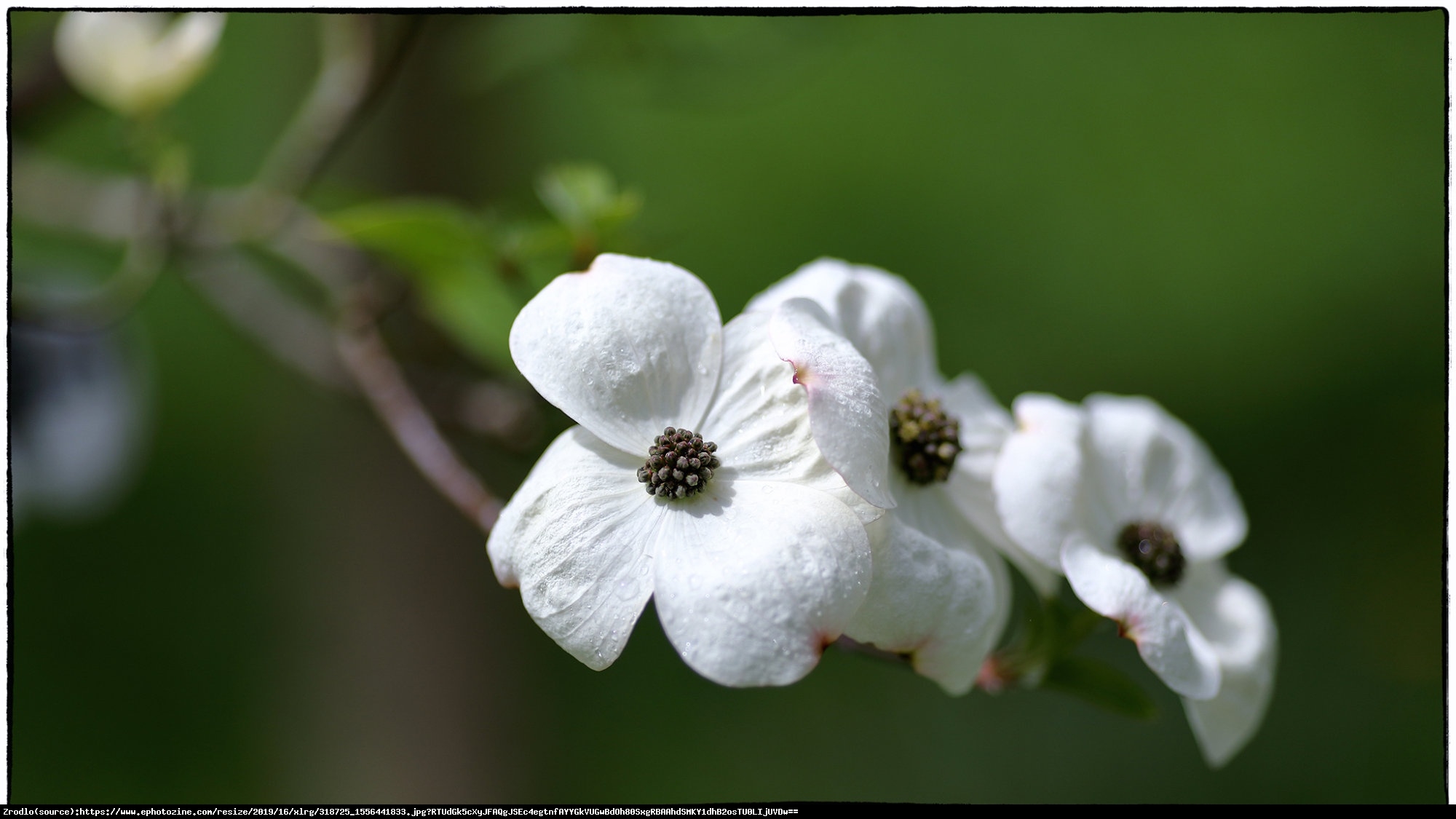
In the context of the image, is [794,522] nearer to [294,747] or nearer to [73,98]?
[73,98]

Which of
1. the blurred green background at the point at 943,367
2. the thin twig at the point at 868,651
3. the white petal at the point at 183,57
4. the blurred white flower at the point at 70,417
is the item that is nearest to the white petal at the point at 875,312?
the thin twig at the point at 868,651

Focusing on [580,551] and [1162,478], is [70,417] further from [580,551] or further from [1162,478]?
[1162,478]

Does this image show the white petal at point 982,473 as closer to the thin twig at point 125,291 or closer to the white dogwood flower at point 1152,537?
the white dogwood flower at point 1152,537

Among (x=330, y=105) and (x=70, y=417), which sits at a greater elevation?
(x=330, y=105)

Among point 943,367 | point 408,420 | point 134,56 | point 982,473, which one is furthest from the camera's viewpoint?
point 943,367

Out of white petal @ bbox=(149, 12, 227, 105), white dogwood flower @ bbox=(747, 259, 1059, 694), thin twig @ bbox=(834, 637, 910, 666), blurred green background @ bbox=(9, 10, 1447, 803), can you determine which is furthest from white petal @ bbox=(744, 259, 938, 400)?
blurred green background @ bbox=(9, 10, 1447, 803)

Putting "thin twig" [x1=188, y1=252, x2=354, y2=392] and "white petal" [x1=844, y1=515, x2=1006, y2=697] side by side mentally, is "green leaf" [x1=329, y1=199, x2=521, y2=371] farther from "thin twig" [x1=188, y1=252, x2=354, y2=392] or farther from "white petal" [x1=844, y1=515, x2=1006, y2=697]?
"white petal" [x1=844, y1=515, x2=1006, y2=697]

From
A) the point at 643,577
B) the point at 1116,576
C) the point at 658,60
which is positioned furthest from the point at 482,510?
the point at 658,60

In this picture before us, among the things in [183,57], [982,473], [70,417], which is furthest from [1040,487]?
[70,417]
